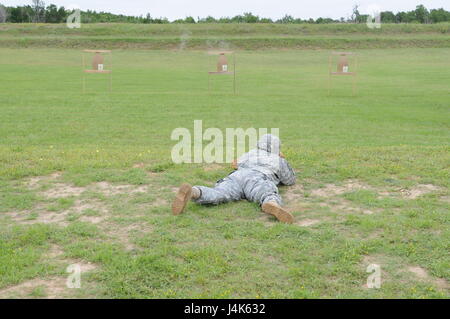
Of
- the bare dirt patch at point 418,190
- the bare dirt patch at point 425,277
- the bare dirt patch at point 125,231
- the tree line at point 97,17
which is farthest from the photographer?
the tree line at point 97,17

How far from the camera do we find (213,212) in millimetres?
6129

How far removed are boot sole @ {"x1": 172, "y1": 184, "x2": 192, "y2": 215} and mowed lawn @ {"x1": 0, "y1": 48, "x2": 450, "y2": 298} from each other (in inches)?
3.8

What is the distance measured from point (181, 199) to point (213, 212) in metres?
0.44

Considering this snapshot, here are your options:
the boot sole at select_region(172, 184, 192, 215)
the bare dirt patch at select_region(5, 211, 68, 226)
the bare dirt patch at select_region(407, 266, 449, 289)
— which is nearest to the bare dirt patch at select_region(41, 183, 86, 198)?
the bare dirt patch at select_region(5, 211, 68, 226)

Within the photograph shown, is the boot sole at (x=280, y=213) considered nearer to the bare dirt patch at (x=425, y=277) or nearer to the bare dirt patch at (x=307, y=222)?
the bare dirt patch at (x=307, y=222)

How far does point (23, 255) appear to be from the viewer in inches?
195

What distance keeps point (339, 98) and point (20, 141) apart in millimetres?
11875

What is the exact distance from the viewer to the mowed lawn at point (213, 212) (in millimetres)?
4508

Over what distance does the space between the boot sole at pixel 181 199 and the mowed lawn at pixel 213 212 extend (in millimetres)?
97

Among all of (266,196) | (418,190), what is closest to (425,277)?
(266,196)

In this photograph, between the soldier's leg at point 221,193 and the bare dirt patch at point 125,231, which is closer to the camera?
the bare dirt patch at point 125,231

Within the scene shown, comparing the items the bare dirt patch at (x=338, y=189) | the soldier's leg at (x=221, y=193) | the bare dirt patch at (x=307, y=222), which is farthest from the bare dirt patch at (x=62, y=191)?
the bare dirt patch at (x=338, y=189)

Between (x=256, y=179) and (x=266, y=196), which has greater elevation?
(x=256, y=179)

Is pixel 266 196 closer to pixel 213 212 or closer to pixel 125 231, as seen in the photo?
pixel 213 212
